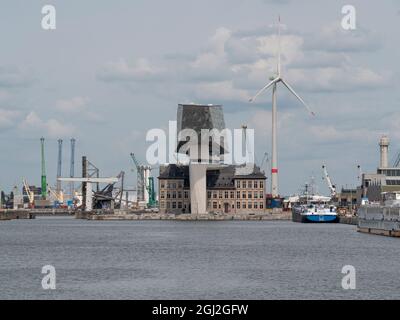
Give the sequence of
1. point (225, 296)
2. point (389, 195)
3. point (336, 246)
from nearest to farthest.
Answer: point (225, 296)
point (336, 246)
point (389, 195)

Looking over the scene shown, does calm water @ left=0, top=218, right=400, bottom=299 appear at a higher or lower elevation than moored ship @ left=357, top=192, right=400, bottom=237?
lower

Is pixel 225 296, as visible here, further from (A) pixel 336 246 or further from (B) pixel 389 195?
(B) pixel 389 195

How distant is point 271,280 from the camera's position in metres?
68.3

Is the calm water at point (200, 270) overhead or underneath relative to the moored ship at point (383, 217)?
underneath

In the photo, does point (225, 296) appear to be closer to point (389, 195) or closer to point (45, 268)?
point (45, 268)

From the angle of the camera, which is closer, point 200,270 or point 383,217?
point 200,270

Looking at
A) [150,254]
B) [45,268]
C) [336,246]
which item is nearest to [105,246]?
[150,254]

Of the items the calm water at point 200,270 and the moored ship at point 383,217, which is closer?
the calm water at point 200,270

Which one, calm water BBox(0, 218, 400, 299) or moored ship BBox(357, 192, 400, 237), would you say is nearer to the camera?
calm water BBox(0, 218, 400, 299)

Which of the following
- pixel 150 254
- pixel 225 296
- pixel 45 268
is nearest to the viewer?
pixel 225 296

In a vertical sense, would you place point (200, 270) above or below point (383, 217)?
below
